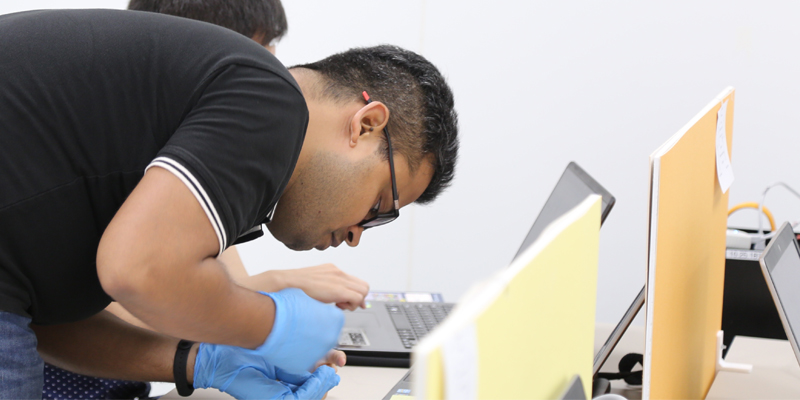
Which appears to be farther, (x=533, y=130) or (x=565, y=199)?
(x=533, y=130)

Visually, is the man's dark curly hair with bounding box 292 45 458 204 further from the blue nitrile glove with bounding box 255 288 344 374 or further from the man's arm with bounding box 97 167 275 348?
the man's arm with bounding box 97 167 275 348

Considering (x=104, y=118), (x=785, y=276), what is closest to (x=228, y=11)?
(x=104, y=118)

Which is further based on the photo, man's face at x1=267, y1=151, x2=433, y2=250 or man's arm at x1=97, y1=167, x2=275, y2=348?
man's face at x1=267, y1=151, x2=433, y2=250

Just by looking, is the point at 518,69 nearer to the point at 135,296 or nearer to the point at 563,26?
the point at 563,26

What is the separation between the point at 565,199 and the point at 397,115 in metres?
0.44

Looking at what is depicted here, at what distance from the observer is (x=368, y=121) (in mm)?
1050

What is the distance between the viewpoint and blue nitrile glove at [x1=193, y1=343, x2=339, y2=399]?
104 cm

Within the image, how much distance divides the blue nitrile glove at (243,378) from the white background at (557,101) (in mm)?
1677

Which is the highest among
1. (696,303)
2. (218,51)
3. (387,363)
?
(218,51)

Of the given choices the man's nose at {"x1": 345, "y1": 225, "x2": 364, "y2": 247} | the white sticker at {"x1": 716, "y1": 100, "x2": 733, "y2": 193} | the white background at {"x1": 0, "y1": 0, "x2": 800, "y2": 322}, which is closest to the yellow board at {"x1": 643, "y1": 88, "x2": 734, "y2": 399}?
the white sticker at {"x1": 716, "y1": 100, "x2": 733, "y2": 193}

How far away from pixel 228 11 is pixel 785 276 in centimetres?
122

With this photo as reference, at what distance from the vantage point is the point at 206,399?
42.5 inches

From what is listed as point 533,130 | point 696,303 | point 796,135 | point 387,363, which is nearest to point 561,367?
point 696,303

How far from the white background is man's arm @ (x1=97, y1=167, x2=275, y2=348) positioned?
6.38 ft
